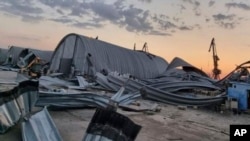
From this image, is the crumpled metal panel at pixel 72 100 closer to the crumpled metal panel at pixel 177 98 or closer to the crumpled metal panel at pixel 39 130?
→ the crumpled metal panel at pixel 39 130

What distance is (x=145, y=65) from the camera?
26.2 meters

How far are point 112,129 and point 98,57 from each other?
54.2 feet

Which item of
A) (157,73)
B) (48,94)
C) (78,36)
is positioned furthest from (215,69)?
(48,94)

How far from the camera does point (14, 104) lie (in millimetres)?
4258

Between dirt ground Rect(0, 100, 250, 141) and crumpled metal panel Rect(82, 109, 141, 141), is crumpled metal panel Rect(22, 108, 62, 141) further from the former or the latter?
crumpled metal panel Rect(82, 109, 141, 141)

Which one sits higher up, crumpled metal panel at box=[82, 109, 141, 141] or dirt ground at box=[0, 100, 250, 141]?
crumpled metal panel at box=[82, 109, 141, 141]

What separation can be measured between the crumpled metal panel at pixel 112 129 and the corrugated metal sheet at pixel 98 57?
14585 millimetres

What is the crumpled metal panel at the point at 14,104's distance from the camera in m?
3.99

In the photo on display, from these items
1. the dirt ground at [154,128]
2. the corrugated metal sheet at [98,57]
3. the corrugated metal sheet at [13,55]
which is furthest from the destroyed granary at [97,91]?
the dirt ground at [154,128]

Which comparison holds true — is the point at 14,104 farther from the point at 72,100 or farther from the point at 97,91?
the point at 97,91

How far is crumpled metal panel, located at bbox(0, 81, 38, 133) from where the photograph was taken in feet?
13.1

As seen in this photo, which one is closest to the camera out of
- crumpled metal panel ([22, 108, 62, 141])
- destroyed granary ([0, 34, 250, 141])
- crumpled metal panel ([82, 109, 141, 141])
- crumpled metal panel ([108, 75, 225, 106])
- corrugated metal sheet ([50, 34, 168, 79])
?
crumpled metal panel ([82, 109, 141, 141])

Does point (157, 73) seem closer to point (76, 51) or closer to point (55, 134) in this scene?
point (76, 51)

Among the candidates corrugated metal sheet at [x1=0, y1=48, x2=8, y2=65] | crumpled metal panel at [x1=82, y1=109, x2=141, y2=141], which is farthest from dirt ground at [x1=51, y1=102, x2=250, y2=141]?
corrugated metal sheet at [x1=0, y1=48, x2=8, y2=65]
